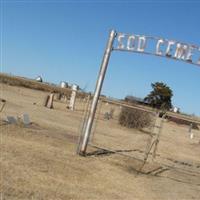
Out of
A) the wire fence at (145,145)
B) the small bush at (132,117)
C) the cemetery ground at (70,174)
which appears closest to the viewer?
the cemetery ground at (70,174)

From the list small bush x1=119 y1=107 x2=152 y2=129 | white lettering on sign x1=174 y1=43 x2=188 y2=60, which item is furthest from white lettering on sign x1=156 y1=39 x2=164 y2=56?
small bush x1=119 y1=107 x2=152 y2=129

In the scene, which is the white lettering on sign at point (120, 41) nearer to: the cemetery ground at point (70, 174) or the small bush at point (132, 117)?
the cemetery ground at point (70, 174)

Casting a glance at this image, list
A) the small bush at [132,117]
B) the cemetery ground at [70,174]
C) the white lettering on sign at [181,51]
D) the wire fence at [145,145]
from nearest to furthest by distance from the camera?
the cemetery ground at [70,174] < the white lettering on sign at [181,51] < the wire fence at [145,145] < the small bush at [132,117]

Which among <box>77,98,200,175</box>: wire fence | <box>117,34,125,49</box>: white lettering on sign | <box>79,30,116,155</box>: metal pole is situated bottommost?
<box>77,98,200,175</box>: wire fence

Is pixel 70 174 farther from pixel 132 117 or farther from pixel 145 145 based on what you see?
pixel 132 117

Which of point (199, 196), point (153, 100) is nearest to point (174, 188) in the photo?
point (199, 196)

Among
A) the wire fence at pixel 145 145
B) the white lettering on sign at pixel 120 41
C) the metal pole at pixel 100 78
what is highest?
the white lettering on sign at pixel 120 41

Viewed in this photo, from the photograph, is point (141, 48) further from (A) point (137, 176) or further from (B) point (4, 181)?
(B) point (4, 181)

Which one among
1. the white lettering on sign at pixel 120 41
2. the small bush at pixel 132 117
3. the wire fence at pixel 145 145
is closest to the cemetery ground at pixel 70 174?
the wire fence at pixel 145 145

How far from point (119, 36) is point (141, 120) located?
876 inches

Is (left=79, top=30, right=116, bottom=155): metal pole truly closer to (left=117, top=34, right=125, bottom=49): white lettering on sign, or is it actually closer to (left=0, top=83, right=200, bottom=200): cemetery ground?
(left=117, top=34, right=125, bottom=49): white lettering on sign

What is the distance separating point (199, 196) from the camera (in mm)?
12617

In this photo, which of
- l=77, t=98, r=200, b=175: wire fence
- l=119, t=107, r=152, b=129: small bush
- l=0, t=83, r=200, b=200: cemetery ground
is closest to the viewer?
l=0, t=83, r=200, b=200: cemetery ground

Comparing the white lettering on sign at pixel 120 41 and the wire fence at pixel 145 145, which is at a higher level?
the white lettering on sign at pixel 120 41
